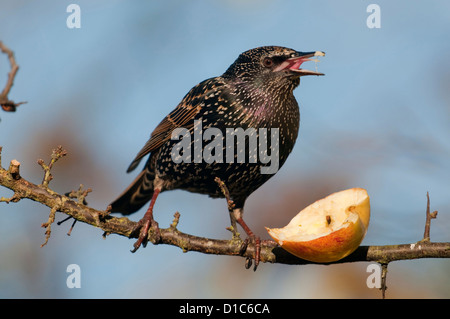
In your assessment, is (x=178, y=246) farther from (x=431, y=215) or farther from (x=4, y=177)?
(x=431, y=215)

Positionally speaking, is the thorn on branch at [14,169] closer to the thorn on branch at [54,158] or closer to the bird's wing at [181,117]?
the thorn on branch at [54,158]

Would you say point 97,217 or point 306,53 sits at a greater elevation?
point 306,53

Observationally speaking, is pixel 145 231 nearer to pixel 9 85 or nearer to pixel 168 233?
pixel 168 233

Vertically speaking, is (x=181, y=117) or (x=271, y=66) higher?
(x=271, y=66)

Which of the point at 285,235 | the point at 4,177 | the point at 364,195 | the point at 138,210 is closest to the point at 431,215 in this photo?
the point at 364,195

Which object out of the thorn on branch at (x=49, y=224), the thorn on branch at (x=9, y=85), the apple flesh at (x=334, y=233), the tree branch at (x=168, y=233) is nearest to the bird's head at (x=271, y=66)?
the apple flesh at (x=334, y=233)

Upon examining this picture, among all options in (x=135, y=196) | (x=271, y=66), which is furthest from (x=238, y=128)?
(x=135, y=196)

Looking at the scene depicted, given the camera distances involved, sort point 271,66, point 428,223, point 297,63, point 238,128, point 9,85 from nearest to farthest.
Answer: point 9,85 → point 428,223 → point 238,128 → point 297,63 → point 271,66
